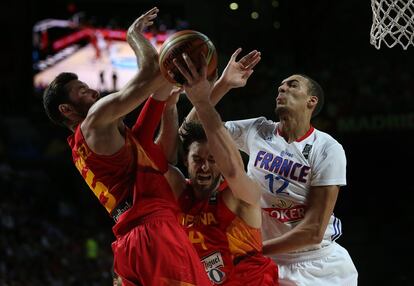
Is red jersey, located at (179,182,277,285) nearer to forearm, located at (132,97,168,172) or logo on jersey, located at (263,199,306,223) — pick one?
forearm, located at (132,97,168,172)

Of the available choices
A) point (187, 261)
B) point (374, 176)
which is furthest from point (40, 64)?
point (187, 261)

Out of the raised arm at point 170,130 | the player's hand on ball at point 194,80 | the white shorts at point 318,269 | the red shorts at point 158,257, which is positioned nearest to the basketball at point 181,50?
the player's hand on ball at point 194,80

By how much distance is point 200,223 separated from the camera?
3.58 meters

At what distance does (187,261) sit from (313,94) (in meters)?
1.46

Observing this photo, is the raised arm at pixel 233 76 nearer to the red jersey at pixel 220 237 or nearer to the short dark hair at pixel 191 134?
the short dark hair at pixel 191 134

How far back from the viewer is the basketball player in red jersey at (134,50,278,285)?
11.5 ft

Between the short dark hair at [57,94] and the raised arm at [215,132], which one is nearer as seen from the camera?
the raised arm at [215,132]

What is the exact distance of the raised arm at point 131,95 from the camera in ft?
10.5

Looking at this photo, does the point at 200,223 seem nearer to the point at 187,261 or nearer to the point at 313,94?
the point at 187,261

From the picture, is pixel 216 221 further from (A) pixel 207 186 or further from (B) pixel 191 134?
(B) pixel 191 134

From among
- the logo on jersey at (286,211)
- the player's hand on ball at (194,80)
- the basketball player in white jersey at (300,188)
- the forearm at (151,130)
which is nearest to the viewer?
the player's hand on ball at (194,80)

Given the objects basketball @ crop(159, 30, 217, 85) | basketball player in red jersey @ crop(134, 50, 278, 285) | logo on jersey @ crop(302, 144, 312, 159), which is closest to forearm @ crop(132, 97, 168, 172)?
basketball player in red jersey @ crop(134, 50, 278, 285)

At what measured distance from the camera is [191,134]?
11.9ft

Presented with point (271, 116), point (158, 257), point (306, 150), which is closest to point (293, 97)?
point (306, 150)
